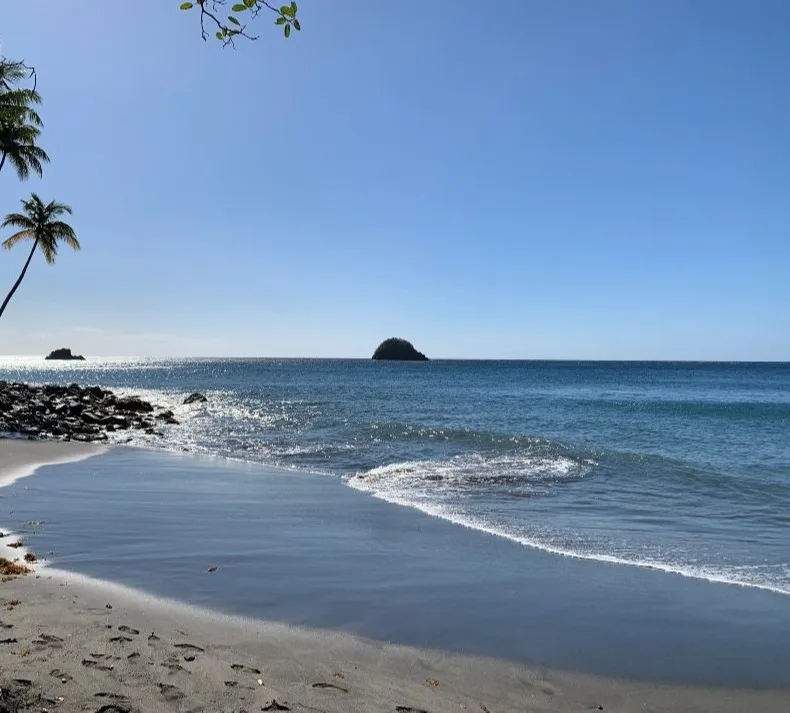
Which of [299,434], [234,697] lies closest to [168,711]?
[234,697]

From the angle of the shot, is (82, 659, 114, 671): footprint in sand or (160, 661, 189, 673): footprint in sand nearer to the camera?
(82, 659, 114, 671): footprint in sand

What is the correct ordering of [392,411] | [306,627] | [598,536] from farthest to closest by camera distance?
[392,411], [598,536], [306,627]

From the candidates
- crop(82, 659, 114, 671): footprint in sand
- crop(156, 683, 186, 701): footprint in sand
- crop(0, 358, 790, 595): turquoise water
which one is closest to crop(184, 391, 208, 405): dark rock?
crop(0, 358, 790, 595): turquoise water

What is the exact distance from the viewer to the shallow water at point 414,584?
5.84 metres

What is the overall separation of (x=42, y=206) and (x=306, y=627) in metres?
40.2

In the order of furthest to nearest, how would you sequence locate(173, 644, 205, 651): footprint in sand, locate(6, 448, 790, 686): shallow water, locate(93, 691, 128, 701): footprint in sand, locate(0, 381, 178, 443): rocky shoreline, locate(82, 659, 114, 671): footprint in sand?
1. locate(0, 381, 178, 443): rocky shoreline
2. locate(6, 448, 790, 686): shallow water
3. locate(173, 644, 205, 651): footprint in sand
4. locate(82, 659, 114, 671): footprint in sand
5. locate(93, 691, 128, 701): footprint in sand

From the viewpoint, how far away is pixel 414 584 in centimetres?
749

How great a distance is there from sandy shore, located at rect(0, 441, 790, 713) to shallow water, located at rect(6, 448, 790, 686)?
317mm

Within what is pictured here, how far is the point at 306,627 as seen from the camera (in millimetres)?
5996

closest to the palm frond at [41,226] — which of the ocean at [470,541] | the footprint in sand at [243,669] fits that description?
the ocean at [470,541]

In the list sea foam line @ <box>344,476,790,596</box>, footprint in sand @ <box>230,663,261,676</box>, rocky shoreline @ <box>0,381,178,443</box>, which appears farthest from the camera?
rocky shoreline @ <box>0,381,178,443</box>

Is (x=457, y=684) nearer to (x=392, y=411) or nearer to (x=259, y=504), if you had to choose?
(x=259, y=504)

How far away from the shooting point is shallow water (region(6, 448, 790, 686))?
584 centimetres

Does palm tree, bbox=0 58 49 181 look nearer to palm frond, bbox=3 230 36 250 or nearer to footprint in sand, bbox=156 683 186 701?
palm frond, bbox=3 230 36 250
